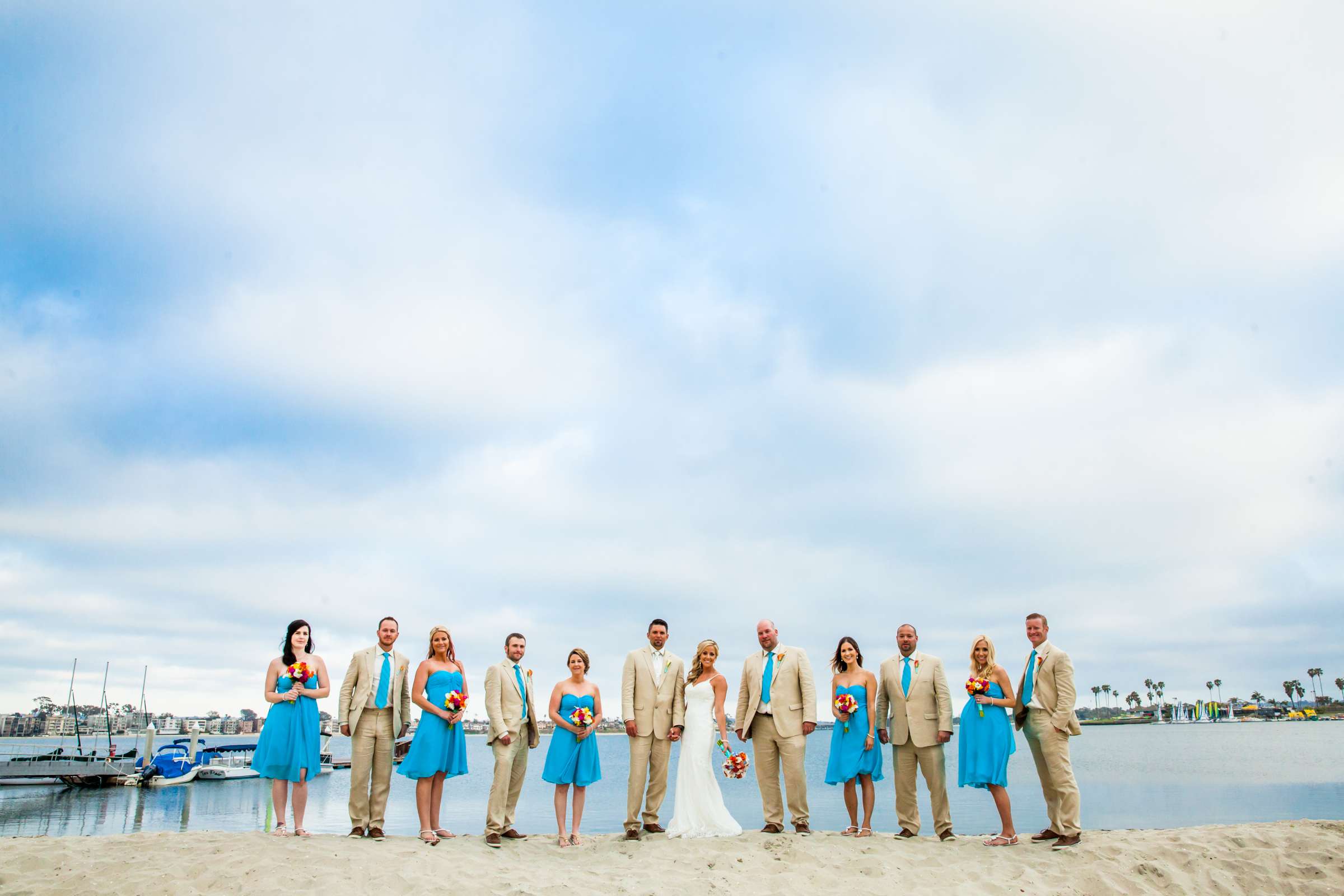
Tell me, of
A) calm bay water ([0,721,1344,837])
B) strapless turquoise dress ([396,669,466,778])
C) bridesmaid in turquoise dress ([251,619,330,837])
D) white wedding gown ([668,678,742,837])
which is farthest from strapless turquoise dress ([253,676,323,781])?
calm bay water ([0,721,1344,837])

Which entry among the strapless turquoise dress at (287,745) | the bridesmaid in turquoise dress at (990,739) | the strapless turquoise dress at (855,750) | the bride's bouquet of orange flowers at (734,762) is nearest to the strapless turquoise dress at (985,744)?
the bridesmaid in turquoise dress at (990,739)

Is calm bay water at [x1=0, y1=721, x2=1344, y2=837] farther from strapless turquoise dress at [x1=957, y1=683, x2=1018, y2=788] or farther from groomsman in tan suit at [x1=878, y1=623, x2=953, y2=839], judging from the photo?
strapless turquoise dress at [x1=957, y1=683, x2=1018, y2=788]

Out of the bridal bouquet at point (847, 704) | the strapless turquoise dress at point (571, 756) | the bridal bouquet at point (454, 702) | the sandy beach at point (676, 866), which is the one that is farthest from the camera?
the bridal bouquet at point (847, 704)

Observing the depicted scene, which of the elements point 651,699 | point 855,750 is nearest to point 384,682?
point 651,699

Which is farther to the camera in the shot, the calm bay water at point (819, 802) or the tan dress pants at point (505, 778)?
the calm bay water at point (819, 802)

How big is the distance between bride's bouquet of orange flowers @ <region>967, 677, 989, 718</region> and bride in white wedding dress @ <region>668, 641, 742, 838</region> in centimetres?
265

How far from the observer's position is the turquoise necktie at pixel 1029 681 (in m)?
8.58

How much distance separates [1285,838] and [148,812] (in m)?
33.5

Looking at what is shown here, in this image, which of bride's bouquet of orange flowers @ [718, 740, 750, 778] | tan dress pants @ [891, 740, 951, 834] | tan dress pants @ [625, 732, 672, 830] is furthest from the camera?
bride's bouquet of orange flowers @ [718, 740, 750, 778]

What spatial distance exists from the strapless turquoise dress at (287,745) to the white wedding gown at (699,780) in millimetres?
3726

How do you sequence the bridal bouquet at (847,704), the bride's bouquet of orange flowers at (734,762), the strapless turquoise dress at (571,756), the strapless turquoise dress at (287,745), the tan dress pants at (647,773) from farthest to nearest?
the bride's bouquet of orange flowers at (734,762) < the bridal bouquet at (847,704) < the tan dress pants at (647,773) < the strapless turquoise dress at (571,756) < the strapless turquoise dress at (287,745)

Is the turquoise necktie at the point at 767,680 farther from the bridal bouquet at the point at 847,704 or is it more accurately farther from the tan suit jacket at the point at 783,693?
the bridal bouquet at the point at 847,704

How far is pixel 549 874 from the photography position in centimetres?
725

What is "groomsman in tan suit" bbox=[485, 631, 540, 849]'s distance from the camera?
854 cm
